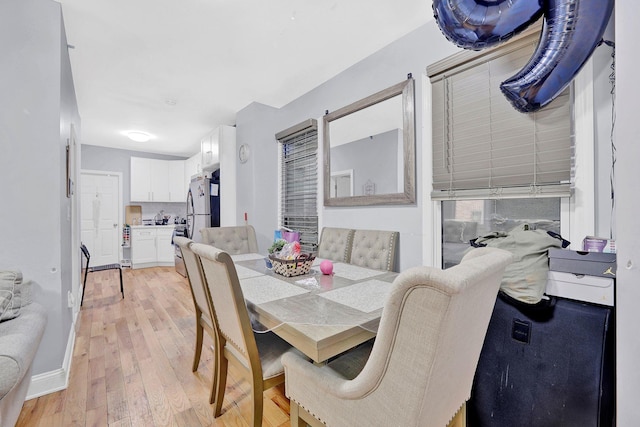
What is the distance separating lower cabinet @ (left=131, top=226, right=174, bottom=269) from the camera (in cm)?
564

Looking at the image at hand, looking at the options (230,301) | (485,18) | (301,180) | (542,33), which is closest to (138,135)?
(301,180)

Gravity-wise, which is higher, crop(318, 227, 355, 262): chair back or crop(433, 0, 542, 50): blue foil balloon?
crop(433, 0, 542, 50): blue foil balloon

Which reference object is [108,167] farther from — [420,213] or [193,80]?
[420,213]

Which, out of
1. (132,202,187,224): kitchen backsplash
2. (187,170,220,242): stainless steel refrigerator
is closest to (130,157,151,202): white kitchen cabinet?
(132,202,187,224): kitchen backsplash

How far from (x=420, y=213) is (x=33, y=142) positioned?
2.61 metres

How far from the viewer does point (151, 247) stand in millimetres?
5758

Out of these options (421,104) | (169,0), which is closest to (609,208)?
(421,104)

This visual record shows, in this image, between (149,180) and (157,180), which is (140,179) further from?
(157,180)

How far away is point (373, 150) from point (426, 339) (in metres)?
1.98

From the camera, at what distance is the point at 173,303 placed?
11.3ft

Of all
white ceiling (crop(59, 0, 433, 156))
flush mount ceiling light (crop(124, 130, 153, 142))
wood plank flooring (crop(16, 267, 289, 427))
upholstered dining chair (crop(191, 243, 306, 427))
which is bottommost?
wood plank flooring (crop(16, 267, 289, 427))

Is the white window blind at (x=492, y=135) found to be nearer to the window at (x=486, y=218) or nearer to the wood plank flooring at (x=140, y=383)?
the window at (x=486, y=218)

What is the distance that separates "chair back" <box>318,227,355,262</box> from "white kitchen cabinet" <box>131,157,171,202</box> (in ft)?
16.3

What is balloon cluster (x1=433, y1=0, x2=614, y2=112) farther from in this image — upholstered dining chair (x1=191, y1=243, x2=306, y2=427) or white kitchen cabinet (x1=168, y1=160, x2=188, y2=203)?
white kitchen cabinet (x1=168, y1=160, x2=188, y2=203)
